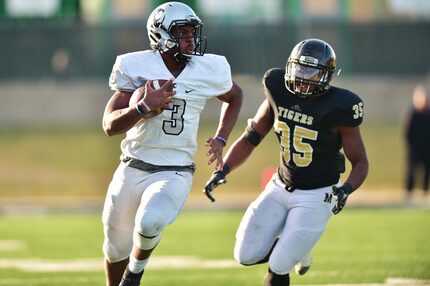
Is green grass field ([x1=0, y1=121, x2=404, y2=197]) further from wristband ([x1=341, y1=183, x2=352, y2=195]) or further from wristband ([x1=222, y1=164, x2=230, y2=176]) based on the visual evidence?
wristband ([x1=341, y1=183, x2=352, y2=195])

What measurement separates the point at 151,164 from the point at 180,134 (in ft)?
0.78

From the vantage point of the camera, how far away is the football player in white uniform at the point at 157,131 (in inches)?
233

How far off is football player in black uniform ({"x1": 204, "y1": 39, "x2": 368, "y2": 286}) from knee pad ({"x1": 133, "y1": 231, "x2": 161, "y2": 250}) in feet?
1.82

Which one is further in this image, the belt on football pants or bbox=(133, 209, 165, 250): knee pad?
the belt on football pants

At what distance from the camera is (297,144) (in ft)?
20.4

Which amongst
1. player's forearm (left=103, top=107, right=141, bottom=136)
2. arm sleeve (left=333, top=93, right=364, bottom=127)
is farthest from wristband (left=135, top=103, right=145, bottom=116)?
arm sleeve (left=333, top=93, right=364, bottom=127)

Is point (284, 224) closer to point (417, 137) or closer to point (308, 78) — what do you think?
point (308, 78)

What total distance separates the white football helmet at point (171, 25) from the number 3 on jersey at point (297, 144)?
26.6 inches

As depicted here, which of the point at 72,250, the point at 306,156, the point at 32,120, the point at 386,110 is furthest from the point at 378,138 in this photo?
the point at 306,156

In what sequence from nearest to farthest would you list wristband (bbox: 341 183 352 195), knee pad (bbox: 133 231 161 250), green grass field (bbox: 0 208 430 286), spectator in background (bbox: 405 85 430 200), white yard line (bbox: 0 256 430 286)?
knee pad (bbox: 133 231 161 250) < wristband (bbox: 341 183 352 195) < green grass field (bbox: 0 208 430 286) < white yard line (bbox: 0 256 430 286) < spectator in background (bbox: 405 85 430 200)

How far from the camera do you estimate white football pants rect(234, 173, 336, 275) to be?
5.99m

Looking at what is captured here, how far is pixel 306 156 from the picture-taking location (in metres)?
6.21

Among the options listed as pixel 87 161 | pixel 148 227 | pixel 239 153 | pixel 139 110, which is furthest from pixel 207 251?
pixel 87 161

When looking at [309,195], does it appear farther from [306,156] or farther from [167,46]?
[167,46]
